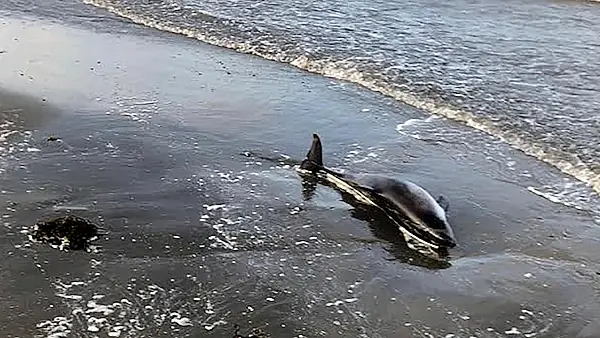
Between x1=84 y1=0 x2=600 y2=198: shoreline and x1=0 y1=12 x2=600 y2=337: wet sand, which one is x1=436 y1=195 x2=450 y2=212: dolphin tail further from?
x1=84 y1=0 x2=600 y2=198: shoreline

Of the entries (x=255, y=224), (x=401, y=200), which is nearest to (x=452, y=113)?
(x=401, y=200)

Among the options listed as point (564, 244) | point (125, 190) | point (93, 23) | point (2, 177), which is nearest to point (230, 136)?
point (125, 190)

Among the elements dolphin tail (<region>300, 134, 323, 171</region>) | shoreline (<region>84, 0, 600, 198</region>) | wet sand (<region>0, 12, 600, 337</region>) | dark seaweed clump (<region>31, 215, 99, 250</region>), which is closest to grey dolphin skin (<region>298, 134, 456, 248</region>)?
dolphin tail (<region>300, 134, 323, 171</region>)

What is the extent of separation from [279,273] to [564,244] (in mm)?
2232

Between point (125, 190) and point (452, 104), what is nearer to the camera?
point (125, 190)

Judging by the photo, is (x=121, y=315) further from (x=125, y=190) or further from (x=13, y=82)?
(x=13, y=82)

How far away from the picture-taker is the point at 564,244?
240 inches

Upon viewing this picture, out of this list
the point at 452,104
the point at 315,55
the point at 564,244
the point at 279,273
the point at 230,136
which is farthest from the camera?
the point at 315,55

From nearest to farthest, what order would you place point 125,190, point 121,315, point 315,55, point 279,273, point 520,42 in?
point 121,315 → point 279,273 → point 125,190 → point 315,55 → point 520,42

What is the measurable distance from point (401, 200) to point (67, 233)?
253 cm

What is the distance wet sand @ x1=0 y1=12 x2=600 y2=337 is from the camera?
4.93 metres

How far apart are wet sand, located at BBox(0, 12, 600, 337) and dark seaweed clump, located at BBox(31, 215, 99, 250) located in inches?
4.1

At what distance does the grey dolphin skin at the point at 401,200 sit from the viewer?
236 inches

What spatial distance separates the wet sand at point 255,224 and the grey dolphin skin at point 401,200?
0.16m
